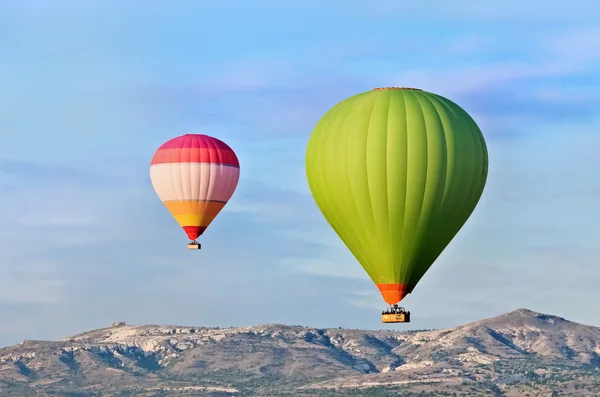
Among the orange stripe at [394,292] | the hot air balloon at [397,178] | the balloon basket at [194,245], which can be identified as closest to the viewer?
the orange stripe at [394,292]

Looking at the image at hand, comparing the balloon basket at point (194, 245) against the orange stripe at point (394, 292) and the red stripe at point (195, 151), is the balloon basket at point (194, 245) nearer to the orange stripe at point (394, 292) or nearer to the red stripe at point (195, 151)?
the red stripe at point (195, 151)

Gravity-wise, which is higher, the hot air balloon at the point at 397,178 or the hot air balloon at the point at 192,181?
the hot air balloon at the point at 192,181

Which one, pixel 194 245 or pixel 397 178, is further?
pixel 194 245

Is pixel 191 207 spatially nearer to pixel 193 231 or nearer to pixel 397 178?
pixel 193 231

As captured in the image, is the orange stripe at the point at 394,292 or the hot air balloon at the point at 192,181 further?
the hot air balloon at the point at 192,181

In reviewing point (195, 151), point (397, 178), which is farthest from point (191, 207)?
point (397, 178)

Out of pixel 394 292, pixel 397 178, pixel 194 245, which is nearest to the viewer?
pixel 394 292

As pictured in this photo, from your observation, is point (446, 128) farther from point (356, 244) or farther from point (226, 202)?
point (226, 202)

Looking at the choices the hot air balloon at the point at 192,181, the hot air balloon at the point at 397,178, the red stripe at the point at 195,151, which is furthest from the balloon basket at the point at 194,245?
the hot air balloon at the point at 397,178
